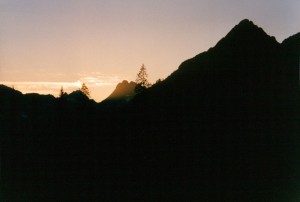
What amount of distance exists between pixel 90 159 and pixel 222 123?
25899 mm

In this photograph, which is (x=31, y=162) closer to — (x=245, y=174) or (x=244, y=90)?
(x=245, y=174)

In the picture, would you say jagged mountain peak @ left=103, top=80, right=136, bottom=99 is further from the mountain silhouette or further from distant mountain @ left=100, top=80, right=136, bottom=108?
the mountain silhouette

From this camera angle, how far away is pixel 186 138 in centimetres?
5753

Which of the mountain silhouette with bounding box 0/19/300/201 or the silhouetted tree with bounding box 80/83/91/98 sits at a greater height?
the silhouetted tree with bounding box 80/83/91/98

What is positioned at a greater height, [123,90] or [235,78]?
[123,90]

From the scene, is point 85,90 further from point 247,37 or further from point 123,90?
point 123,90

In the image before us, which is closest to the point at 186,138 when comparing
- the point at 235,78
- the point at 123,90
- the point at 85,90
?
the point at 235,78

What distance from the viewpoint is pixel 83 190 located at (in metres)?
43.3

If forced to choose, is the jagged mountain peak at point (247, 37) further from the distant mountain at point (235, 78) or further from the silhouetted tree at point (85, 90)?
the silhouetted tree at point (85, 90)

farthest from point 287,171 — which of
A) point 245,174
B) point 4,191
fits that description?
point 4,191

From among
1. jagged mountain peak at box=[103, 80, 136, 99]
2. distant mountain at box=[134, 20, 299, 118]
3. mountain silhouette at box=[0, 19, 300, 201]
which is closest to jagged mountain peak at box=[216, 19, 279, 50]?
distant mountain at box=[134, 20, 299, 118]

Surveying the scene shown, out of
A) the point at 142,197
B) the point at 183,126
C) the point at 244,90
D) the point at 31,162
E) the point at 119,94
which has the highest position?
the point at 119,94

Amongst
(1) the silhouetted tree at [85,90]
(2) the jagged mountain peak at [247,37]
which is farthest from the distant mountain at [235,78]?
(1) the silhouetted tree at [85,90]

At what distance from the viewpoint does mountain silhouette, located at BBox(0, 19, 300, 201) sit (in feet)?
144
